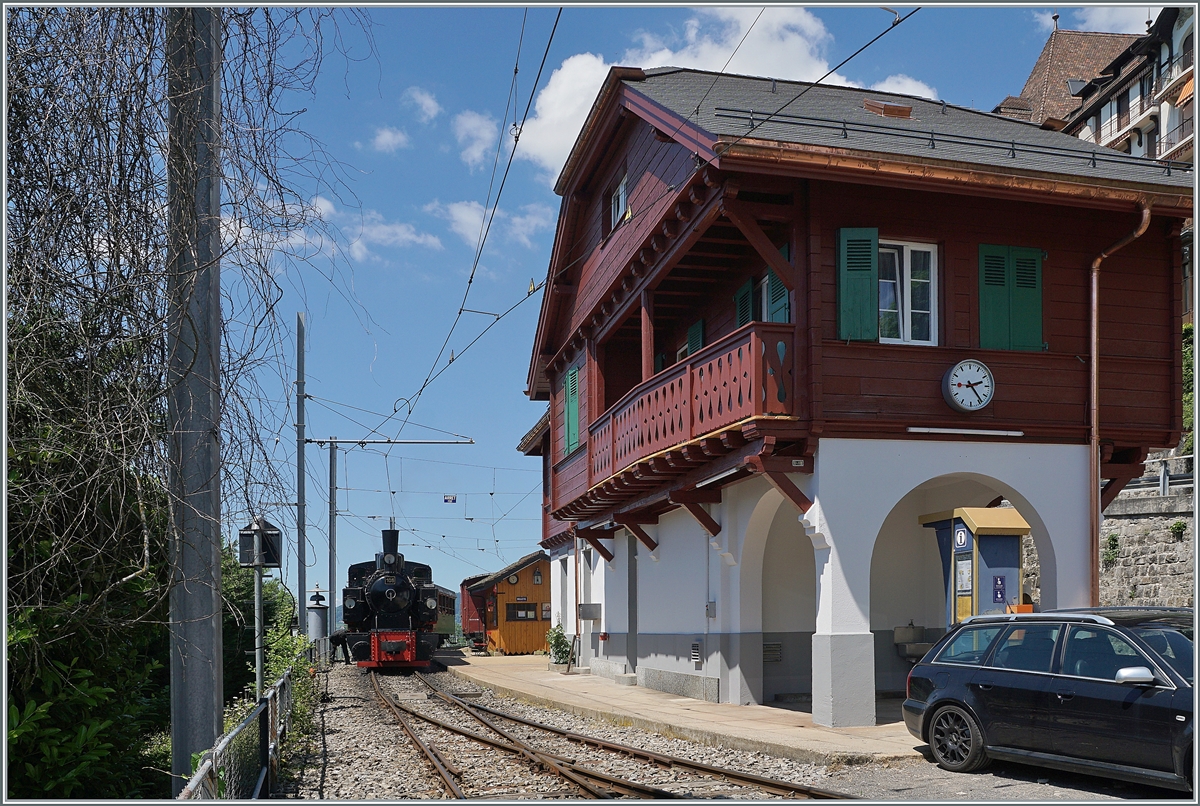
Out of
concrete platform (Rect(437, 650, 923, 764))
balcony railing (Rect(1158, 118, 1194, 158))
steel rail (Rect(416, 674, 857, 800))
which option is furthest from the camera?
balcony railing (Rect(1158, 118, 1194, 158))

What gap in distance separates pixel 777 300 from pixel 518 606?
33256mm

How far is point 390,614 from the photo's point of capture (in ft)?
98.2

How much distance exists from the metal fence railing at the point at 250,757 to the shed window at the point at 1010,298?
30.8ft

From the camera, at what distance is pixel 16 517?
5531 millimetres

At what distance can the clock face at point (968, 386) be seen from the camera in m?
13.3

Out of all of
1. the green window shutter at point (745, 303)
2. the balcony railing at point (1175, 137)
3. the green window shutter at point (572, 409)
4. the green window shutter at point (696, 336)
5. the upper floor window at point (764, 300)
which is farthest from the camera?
the balcony railing at point (1175, 137)

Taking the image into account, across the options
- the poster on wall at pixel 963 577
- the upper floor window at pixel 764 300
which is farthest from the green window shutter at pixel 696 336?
the poster on wall at pixel 963 577

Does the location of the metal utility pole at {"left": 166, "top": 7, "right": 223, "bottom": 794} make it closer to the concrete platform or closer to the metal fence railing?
the metal fence railing

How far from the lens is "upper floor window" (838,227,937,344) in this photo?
43.3 ft

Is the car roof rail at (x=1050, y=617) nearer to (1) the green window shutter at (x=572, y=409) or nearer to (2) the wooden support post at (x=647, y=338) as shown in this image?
(2) the wooden support post at (x=647, y=338)

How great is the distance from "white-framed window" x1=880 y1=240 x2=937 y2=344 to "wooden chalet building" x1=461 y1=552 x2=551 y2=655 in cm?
3302

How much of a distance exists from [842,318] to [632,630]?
10545 mm

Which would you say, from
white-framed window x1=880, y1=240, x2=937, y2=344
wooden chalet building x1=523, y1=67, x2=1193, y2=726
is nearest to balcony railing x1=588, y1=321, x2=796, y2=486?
wooden chalet building x1=523, y1=67, x2=1193, y2=726

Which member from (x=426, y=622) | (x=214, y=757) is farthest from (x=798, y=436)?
(x=426, y=622)
